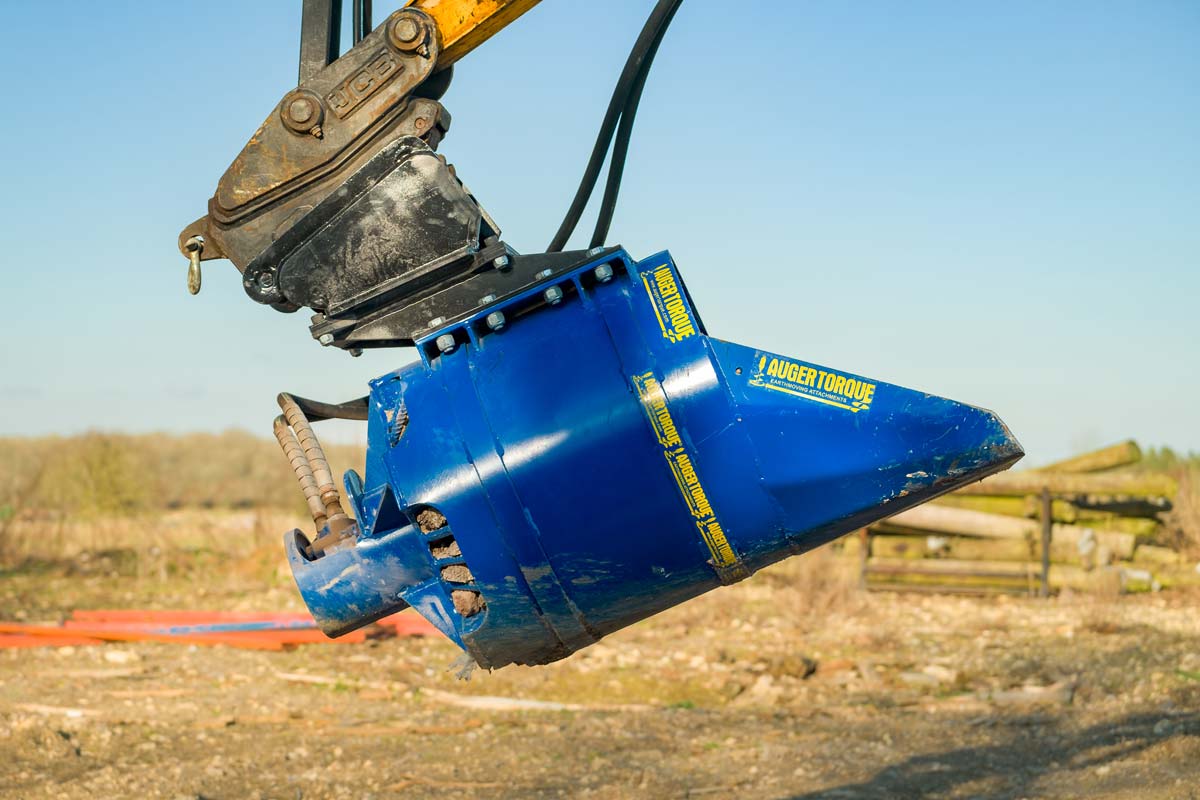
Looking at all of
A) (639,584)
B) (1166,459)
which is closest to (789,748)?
(639,584)

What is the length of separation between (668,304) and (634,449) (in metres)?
0.43

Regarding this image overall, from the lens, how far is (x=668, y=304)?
347 cm

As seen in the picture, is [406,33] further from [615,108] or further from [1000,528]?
[1000,528]

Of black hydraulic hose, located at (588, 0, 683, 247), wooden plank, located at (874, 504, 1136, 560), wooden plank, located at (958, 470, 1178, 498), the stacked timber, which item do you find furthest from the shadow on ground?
wooden plank, located at (958, 470, 1178, 498)

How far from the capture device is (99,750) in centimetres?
900

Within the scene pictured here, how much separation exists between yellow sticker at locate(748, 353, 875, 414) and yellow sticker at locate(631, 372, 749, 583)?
26 cm

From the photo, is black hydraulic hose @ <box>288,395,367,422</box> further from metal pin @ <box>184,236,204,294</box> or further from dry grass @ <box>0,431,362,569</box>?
dry grass @ <box>0,431,362,569</box>

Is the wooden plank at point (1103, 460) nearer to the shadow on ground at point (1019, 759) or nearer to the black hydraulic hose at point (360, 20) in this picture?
the shadow on ground at point (1019, 759)

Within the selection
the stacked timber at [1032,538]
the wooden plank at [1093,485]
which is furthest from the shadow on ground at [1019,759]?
the wooden plank at [1093,485]

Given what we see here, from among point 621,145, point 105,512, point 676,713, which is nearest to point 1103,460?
point 676,713

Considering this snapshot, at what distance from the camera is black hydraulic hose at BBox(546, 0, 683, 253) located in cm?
402

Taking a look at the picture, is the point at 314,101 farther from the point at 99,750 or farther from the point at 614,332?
the point at 99,750

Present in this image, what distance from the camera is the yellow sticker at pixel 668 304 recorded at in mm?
3438

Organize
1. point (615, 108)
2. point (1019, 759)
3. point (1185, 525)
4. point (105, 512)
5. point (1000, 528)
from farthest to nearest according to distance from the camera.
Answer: point (105, 512), point (1185, 525), point (1000, 528), point (1019, 759), point (615, 108)
